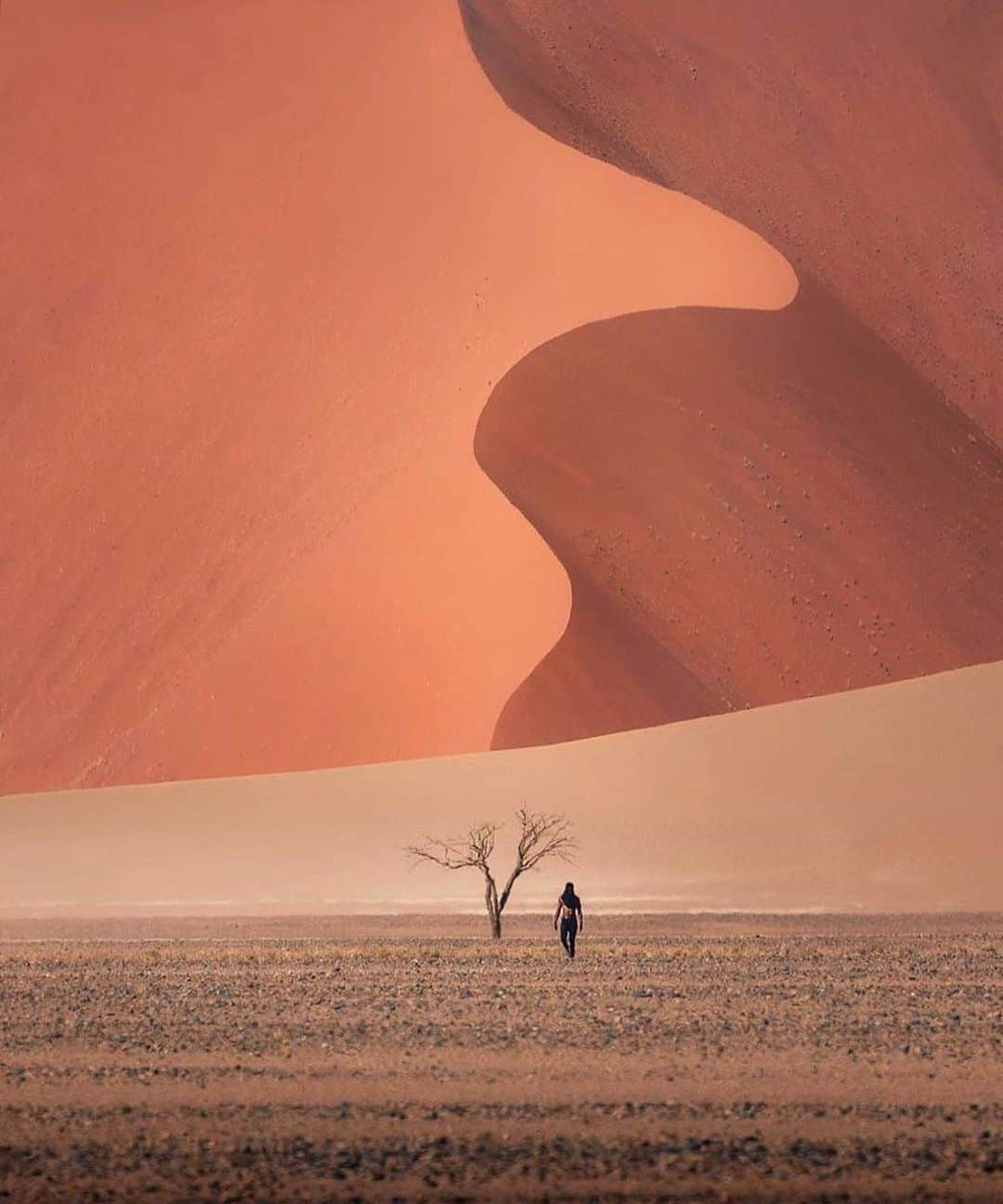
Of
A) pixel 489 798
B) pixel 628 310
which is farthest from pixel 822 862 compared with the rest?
pixel 628 310

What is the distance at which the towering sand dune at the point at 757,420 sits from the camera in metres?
38.2

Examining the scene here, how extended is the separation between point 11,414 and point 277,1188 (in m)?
39.8

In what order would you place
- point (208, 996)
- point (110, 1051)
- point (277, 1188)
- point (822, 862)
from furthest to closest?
point (822, 862), point (208, 996), point (110, 1051), point (277, 1188)

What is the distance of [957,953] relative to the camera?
59.7 ft

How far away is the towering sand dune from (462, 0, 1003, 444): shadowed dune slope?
3.5 inches

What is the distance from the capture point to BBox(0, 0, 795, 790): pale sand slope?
3722cm

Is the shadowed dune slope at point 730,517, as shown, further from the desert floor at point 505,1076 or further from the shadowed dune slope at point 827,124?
the desert floor at point 505,1076

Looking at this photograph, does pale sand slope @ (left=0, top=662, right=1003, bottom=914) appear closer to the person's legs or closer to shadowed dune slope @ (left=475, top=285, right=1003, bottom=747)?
shadowed dune slope @ (left=475, top=285, right=1003, bottom=747)

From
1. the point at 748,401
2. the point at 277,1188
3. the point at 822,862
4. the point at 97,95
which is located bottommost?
the point at 277,1188

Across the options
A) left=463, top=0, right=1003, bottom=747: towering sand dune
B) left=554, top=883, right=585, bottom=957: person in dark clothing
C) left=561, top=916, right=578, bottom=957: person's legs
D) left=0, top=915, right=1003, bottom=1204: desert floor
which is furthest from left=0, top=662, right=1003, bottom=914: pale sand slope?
left=0, top=915, right=1003, bottom=1204: desert floor

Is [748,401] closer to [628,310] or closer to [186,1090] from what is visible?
[628,310]

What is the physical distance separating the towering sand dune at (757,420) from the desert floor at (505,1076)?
62.6ft

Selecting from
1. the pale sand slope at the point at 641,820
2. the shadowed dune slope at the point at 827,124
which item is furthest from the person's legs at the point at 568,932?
the shadowed dune slope at the point at 827,124

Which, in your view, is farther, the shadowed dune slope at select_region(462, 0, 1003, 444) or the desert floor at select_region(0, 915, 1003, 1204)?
the shadowed dune slope at select_region(462, 0, 1003, 444)
